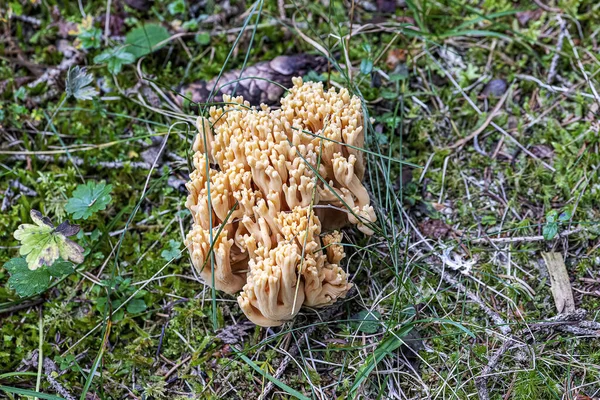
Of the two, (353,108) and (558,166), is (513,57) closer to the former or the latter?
(558,166)

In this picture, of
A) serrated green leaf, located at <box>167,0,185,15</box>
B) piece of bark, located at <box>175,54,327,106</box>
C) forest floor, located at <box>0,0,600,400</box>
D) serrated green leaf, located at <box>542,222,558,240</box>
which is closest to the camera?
forest floor, located at <box>0,0,600,400</box>

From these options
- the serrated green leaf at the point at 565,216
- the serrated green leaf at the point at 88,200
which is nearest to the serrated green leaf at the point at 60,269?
the serrated green leaf at the point at 88,200

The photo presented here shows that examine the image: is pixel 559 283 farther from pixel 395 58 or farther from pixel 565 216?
pixel 395 58

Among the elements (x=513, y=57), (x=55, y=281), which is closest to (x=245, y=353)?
(x=55, y=281)

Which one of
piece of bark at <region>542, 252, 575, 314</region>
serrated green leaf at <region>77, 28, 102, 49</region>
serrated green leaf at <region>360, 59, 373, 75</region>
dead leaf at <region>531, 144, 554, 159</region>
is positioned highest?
serrated green leaf at <region>77, 28, 102, 49</region>

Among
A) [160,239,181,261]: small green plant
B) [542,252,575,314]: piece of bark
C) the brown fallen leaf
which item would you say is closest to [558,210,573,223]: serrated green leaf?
[542,252,575,314]: piece of bark

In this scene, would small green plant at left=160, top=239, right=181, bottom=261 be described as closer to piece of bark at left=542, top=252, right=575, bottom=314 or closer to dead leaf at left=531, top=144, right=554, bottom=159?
piece of bark at left=542, top=252, right=575, bottom=314
